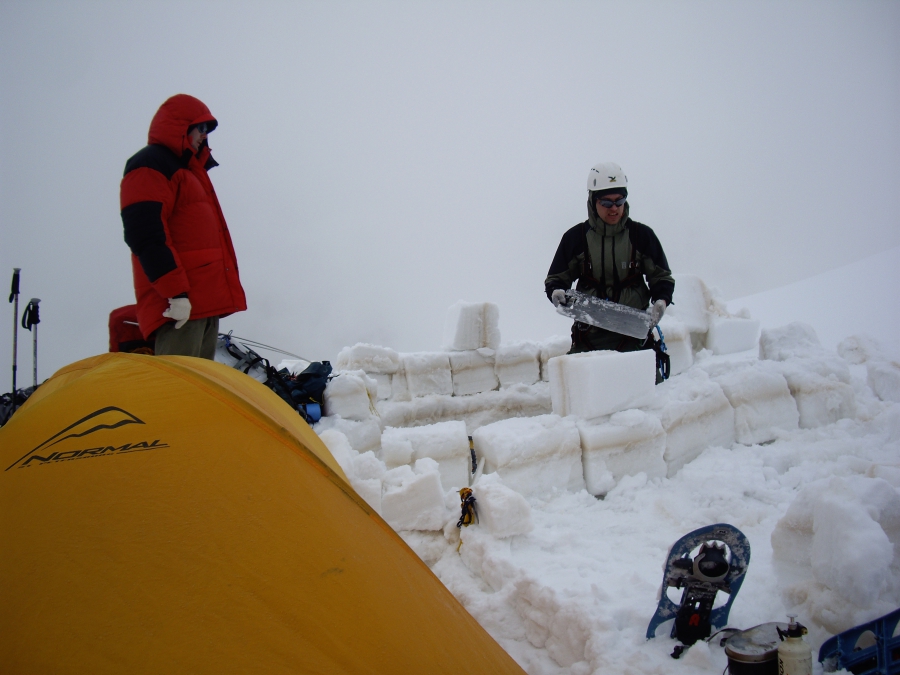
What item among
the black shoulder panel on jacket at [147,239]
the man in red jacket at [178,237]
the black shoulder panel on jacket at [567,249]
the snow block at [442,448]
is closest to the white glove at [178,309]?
the man in red jacket at [178,237]

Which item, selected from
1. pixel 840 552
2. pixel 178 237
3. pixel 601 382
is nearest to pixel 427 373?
pixel 601 382

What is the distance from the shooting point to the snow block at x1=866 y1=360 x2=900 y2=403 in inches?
152

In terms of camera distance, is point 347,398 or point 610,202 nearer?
point 347,398

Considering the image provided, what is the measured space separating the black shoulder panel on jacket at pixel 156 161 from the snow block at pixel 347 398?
1410mm

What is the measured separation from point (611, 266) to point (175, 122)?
8.87ft

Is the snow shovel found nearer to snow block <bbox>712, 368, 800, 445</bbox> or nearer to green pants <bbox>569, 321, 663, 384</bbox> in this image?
green pants <bbox>569, 321, 663, 384</bbox>

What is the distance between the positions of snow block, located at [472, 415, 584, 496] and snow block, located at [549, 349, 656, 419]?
15cm

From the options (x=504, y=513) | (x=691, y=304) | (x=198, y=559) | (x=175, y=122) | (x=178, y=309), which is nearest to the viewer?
(x=198, y=559)

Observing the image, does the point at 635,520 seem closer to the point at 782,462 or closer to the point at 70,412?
the point at 782,462

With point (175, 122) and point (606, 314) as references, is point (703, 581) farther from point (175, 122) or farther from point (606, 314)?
point (175, 122)

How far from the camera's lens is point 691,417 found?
318 cm

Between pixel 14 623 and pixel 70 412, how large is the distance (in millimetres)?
683

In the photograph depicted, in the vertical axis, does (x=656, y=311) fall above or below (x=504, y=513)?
above

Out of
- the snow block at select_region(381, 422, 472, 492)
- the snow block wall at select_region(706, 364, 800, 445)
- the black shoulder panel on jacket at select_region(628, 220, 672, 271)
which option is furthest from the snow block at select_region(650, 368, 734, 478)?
the snow block at select_region(381, 422, 472, 492)
